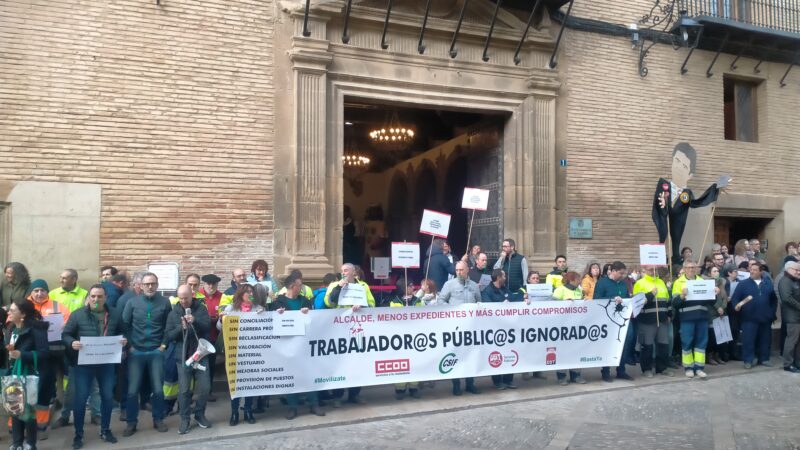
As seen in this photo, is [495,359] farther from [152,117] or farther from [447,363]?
[152,117]

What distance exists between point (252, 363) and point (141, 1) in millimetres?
6125

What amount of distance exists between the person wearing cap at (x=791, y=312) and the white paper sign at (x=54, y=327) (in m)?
10.6

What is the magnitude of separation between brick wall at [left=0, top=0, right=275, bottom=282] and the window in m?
11.2

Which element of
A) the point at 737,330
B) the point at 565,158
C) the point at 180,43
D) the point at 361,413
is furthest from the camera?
the point at 565,158

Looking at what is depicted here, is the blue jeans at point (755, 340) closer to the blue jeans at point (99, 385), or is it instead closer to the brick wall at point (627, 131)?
the brick wall at point (627, 131)

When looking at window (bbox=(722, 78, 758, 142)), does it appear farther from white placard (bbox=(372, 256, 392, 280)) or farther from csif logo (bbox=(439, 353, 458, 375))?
csif logo (bbox=(439, 353, 458, 375))

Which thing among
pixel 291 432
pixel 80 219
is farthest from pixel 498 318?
pixel 80 219

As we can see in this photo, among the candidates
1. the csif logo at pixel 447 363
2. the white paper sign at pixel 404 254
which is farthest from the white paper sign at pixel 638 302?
the white paper sign at pixel 404 254

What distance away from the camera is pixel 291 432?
7480 millimetres

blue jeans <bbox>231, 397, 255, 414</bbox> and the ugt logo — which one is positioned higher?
the ugt logo

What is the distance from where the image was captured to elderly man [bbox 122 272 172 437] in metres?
7.44

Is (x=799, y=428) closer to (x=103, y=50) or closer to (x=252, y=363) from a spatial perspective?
(x=252, y=363)

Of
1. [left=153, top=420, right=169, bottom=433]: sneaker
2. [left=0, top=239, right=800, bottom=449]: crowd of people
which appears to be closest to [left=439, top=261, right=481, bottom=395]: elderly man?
[left=0, top=239, right=800, bottom=449]: crowd of people

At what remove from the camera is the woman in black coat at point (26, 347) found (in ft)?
21.8
